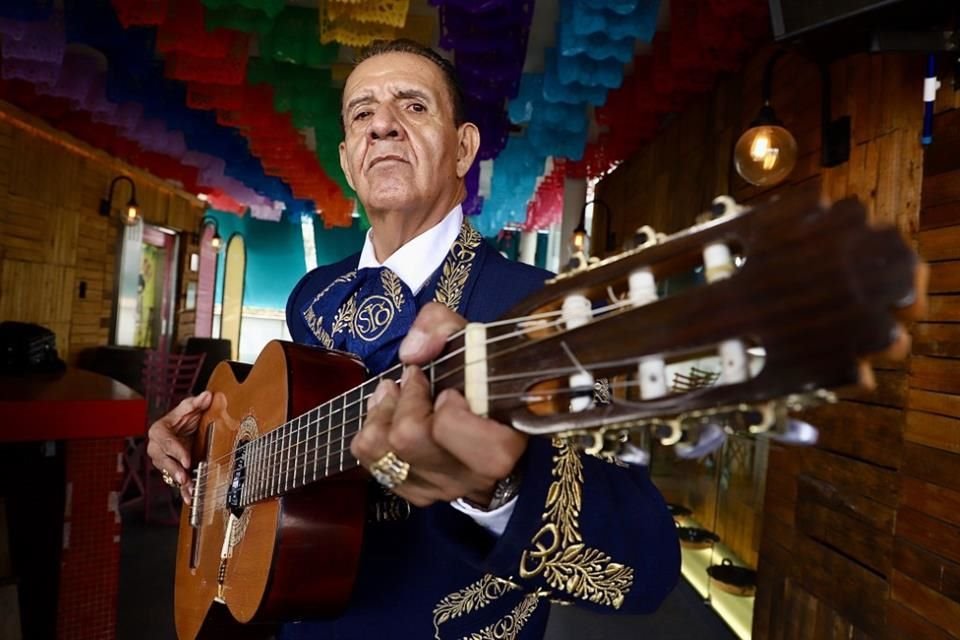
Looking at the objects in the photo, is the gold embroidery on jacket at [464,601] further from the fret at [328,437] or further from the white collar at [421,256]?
the white collar at [421,256]

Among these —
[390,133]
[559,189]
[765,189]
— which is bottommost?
[390,133]

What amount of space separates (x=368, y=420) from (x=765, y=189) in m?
3.33

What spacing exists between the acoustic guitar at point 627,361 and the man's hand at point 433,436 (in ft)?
0.07

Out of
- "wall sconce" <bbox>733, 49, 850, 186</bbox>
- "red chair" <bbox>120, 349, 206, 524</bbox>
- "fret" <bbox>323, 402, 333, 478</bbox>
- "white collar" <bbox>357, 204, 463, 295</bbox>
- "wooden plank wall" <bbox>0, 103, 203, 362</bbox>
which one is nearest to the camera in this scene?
"fret" <bbox>323, 402, 333, 478</bbox>

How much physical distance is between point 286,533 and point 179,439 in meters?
0.83

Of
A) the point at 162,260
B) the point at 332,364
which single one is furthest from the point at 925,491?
the point at 162,260

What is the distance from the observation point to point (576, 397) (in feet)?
2.11

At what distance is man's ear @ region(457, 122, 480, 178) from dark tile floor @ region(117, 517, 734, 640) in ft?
9.65

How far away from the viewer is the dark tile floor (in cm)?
328

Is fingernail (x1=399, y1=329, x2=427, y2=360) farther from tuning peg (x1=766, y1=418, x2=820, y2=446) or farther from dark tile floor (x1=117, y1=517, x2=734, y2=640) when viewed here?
dark tile floor (x1=117, y1=517, x2=734, y2=640)

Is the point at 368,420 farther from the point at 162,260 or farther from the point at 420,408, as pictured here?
the point at 162,260

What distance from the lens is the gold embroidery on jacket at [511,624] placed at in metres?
1.07

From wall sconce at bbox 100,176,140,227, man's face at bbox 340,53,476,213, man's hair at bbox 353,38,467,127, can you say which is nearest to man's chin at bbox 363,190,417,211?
man's face at bbox 340,53,476,213

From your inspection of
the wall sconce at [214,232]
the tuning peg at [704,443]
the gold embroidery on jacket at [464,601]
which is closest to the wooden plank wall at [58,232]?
the wall sconce at [214,232]
